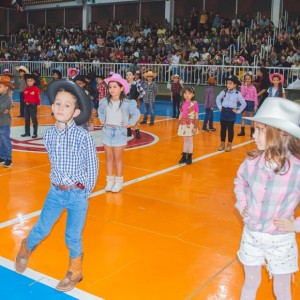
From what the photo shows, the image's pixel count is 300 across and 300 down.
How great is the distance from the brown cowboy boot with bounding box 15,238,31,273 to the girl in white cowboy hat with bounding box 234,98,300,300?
6.20 ft

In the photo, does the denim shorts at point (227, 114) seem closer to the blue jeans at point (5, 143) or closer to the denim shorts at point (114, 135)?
the denim shorts at point (114, 135)

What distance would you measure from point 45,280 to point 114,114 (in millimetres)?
2906

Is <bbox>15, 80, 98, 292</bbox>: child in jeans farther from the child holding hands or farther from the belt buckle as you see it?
the child holding hands

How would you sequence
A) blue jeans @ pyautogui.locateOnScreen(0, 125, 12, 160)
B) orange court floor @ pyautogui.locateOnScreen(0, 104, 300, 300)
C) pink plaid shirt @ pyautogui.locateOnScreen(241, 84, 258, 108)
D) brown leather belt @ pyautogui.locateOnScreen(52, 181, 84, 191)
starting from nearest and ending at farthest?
brown leather belt @ pyautogui.locateOnScreen(52, 181, 84, 191), orange court floor @ pyautogui.locateOnScreen(0, 104, 300, 300), blue jeans @ pyautogui.locateOnScreen(0, 125, 12, 160), pink plaid shirt @ pyautogui.locateOnScreen(241, 84, 258, 108)

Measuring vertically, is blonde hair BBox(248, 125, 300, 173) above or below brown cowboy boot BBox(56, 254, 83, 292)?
above

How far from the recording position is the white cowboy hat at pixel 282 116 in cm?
259

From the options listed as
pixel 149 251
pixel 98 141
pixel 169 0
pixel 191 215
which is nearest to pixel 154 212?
pixel 191 215

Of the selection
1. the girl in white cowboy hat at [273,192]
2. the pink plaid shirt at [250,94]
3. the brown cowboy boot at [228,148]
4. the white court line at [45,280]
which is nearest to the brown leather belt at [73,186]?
the white court line at [45,280]

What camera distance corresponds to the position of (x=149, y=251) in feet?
14.6

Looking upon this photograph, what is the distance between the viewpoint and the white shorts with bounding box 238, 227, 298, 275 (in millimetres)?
2752

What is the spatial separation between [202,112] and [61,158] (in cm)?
1414

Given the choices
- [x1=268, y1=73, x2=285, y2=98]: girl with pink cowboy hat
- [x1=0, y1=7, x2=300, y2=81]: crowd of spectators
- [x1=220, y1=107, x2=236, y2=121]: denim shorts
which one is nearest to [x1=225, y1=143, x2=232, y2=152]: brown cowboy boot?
[x1=220, y1=107, x2=236, y2=121]: denim shorts

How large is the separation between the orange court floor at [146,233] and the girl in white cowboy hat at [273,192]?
96cm

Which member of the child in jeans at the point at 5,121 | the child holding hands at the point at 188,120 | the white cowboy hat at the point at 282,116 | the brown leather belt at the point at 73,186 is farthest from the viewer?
the child holding hands at the point at 188,120
